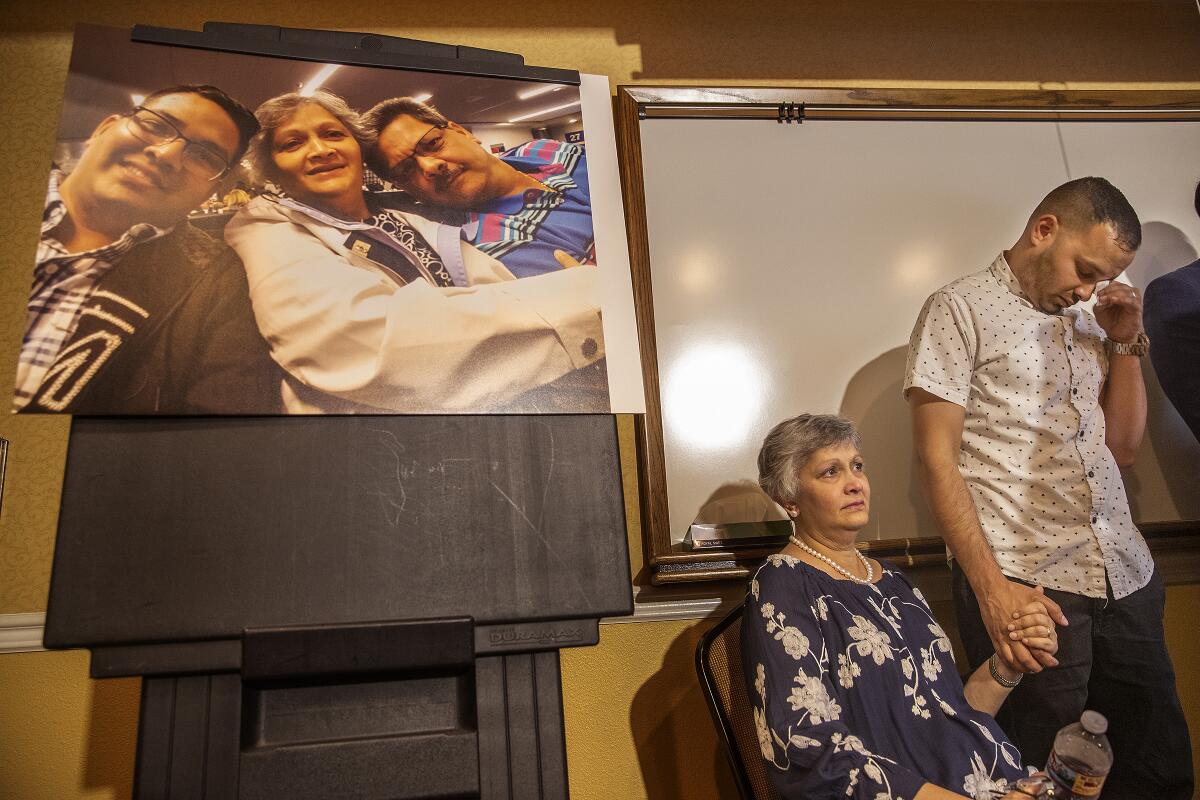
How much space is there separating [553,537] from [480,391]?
0.14 metres

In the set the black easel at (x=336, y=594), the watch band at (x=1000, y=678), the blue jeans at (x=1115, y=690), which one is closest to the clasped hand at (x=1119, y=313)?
the blue jeans at (x=1115, y=690)

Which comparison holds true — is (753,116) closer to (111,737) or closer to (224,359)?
(224,359)

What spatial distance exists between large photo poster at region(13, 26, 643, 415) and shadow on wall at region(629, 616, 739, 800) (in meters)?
0.99

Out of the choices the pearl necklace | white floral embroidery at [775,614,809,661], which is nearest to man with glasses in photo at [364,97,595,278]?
white floral embroidery at [775,614,809,661]

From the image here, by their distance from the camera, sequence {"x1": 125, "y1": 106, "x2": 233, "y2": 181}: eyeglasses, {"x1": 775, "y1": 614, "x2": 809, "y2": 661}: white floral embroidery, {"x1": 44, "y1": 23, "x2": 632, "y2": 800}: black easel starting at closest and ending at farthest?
{"x1": 44, "y1": 23, "x2": 632, "y2": 800}: black easel → {"x1": 125, "y1": 106, "x2": 233, "y2": 181}: eyeglasses → {"x1": 775, "y1": 614, "x2": 809, "y2": 661}: white floral embroidery

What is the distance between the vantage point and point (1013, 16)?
2.18m

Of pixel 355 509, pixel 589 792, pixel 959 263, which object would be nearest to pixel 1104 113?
pixel 959 263

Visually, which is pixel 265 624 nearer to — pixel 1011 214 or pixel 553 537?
pixel 553 537

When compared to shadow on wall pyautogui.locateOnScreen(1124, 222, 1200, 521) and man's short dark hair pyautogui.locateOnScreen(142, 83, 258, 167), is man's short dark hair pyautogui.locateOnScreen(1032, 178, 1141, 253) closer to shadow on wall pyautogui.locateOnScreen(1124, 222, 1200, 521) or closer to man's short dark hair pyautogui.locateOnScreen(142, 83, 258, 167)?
shadow on wall pyautogui.locateOnScreen(1124, 222, 1200, 521)

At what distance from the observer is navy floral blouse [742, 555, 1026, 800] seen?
3.84 ft

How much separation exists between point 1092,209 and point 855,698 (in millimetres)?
1093

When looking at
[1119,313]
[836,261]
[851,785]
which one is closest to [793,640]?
[851,785]

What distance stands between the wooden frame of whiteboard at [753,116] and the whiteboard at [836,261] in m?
0.03

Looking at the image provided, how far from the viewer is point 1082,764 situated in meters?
1.01
